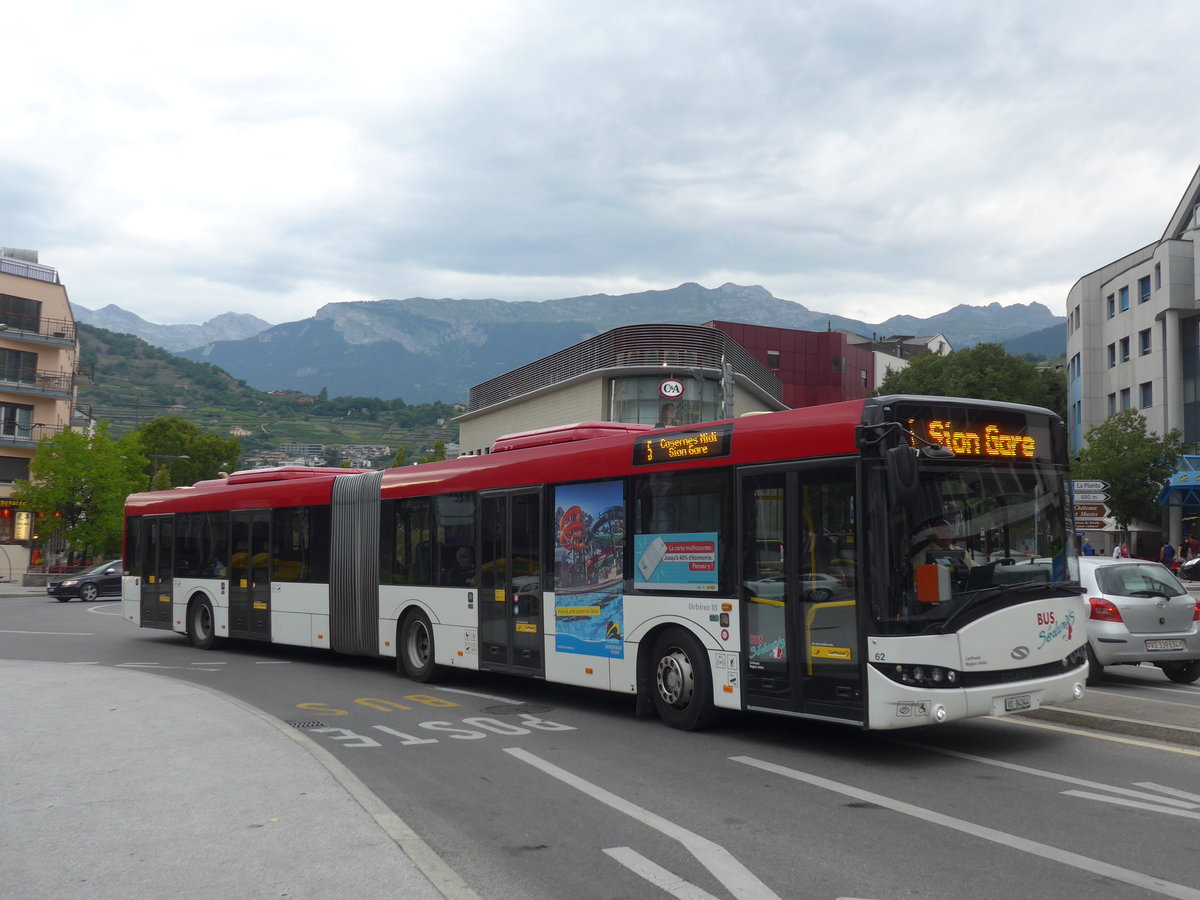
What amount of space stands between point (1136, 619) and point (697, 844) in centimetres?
927

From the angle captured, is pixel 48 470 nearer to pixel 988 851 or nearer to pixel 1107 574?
pixel 1107 574

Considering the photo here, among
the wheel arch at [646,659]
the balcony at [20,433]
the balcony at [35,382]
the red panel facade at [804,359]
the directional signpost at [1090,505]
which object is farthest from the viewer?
the red panel facade at [804,359]

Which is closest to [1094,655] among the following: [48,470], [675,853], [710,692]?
[710,692]

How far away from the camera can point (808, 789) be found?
800 centimetres

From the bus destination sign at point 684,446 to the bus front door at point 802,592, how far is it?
21.0 inches

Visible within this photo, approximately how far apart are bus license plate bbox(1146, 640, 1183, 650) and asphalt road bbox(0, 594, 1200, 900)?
77cm

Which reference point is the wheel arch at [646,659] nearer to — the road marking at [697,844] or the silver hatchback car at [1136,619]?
the road marking at [697,844]

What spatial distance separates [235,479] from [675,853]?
15.6 m

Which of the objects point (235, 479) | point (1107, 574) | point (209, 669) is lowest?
point (209, 669)

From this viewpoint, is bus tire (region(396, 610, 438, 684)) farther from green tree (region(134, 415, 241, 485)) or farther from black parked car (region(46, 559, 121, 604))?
green tree (region(134, 415, 241, 485))

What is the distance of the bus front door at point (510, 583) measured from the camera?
12.7 metres

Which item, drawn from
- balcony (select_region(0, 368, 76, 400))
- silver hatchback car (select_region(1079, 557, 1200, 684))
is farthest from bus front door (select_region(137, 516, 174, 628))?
balcony (select_region(0, 368, 76, 400))

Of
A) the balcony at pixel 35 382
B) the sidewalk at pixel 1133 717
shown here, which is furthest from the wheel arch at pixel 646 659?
the balcony at pixel 35 382

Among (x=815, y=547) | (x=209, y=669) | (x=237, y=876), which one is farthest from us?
(x=209, y=669)
